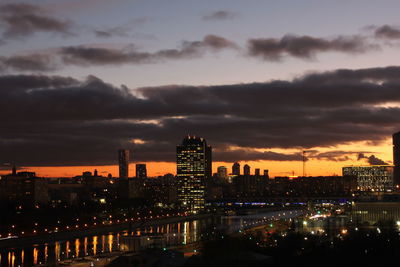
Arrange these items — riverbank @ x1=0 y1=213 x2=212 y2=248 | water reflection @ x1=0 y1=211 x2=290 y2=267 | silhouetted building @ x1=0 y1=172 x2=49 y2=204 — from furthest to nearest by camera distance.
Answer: silhouetted building @ x1=0 y1=172 x2=49 y2=204 < riverbank @ x1=0 y1=213 x2=212 y2=248 < water reflection @ x1=0 y1=211 x2=290 y2=267

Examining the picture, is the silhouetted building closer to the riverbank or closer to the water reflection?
the riverbank

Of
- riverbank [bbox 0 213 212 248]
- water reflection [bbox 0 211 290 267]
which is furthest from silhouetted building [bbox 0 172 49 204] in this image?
water reflection [bbox 0 211 290 267]

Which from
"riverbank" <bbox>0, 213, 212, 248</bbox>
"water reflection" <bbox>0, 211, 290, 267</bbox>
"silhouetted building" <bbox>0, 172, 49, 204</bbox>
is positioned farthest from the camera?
"silhouetted building" <bbox>0, 172, 49, 204</bbox>

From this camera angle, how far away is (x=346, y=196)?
159m

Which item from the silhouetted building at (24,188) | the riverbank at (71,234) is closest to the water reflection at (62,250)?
the riverbank at (71,234)

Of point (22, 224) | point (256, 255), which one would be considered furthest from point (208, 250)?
point (22, 224)

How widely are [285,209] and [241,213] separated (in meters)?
24.1

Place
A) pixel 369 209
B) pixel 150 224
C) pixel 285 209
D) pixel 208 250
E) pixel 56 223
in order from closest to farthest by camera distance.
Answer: pixel 208 250 → pixel 369 209 → pixel 56 223 → pixel 150 224 → pixel 285 209

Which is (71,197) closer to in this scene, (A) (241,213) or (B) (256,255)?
(A) (241,213)

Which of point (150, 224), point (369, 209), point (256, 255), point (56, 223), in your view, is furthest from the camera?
point (150, 224)

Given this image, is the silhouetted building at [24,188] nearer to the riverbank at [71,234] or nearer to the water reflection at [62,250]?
the riverbank at [71,234]

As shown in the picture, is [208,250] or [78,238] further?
[78,238]

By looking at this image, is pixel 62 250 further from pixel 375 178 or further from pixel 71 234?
pixel 375 178

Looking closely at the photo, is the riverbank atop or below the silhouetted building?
below
